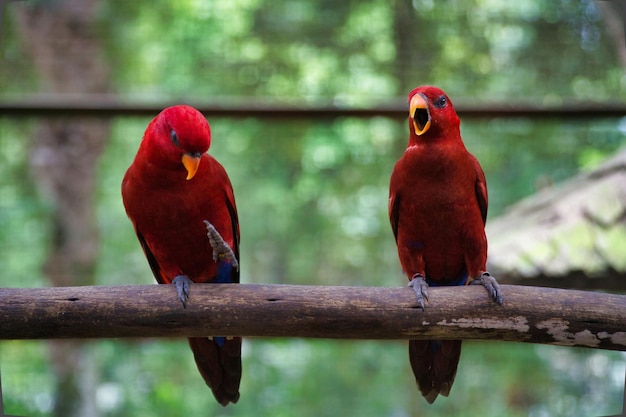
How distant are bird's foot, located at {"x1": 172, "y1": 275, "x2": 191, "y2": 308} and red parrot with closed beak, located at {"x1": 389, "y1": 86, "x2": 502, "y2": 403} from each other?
0.63 m

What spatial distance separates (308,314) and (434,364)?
526 mm

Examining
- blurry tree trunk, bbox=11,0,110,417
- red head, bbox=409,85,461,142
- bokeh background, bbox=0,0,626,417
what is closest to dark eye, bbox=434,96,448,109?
red head, bbox=409,85,461,142

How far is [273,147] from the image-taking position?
3150mm

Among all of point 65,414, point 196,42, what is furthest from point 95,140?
point 65,414

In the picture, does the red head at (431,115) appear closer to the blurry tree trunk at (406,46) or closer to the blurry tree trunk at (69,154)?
the blurry tree trunk at (406,46)

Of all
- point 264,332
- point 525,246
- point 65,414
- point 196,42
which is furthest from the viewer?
point 196,42

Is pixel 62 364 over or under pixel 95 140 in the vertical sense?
under

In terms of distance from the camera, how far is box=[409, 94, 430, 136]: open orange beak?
6.05ft

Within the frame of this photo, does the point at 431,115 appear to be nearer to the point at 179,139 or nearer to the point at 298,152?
the point at 179,139

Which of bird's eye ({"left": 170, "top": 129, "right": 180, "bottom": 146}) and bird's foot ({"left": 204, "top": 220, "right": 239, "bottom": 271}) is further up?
bird's eye ({"left": 170, "top": 129, "right": 180, "bottom": 146})

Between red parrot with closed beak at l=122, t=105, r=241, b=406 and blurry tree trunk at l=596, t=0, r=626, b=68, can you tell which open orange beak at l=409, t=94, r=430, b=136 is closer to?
red parrot with closed beak at l=122, t=105, r=241, b=406

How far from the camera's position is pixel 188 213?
1894mm

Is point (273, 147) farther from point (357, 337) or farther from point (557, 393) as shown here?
point (557, 393)

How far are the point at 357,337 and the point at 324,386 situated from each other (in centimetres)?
145
